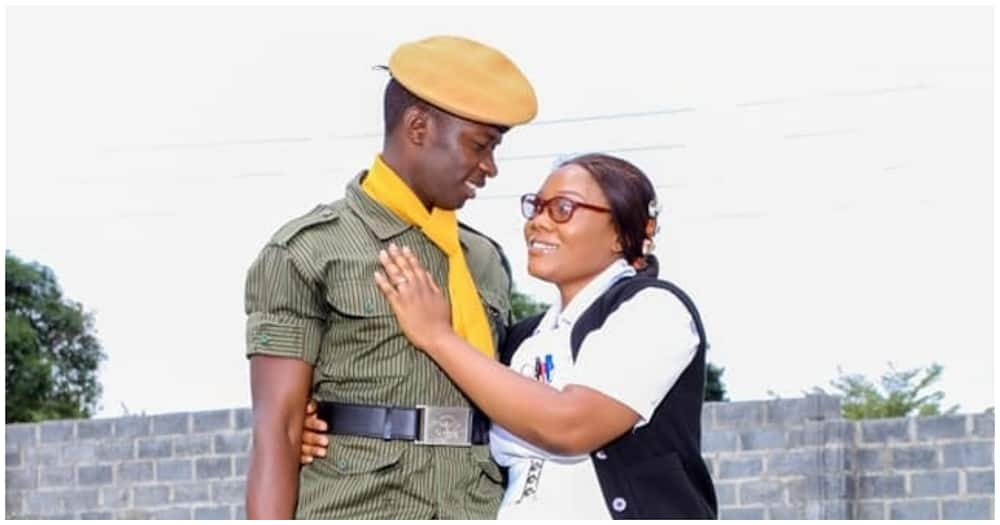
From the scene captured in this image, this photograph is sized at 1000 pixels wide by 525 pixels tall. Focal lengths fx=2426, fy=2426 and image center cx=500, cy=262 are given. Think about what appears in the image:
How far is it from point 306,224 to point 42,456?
9.06m

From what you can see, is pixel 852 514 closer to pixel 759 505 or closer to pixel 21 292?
pixel 759 505

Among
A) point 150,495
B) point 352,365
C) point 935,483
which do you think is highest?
point 352,365

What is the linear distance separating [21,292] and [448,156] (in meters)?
20.8

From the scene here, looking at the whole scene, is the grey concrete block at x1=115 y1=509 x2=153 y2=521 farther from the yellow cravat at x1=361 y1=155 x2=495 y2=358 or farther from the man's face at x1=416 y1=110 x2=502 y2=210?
the man's face at x1=416 y1=110 x2=502 y2=210

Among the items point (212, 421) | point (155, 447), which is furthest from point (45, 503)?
point (212, 421)

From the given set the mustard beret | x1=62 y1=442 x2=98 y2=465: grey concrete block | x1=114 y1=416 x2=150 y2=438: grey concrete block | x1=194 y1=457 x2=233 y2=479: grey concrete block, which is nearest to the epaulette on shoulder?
the mustard beret

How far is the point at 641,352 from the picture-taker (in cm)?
427

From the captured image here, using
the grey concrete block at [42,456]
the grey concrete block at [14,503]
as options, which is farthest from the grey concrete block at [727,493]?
the grey concrete block at [14,503]

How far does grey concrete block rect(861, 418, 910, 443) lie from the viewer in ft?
36.8

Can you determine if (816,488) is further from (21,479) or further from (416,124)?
(416,124)

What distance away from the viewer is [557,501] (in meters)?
4.31

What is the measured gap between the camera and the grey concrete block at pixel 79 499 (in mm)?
12867

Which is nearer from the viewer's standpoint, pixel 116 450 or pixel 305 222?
pixel 305 222

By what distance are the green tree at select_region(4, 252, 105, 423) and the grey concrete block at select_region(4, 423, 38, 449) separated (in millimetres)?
9544
